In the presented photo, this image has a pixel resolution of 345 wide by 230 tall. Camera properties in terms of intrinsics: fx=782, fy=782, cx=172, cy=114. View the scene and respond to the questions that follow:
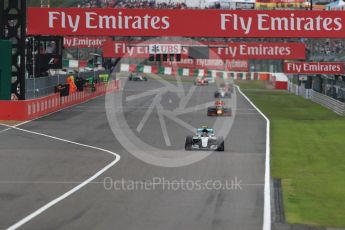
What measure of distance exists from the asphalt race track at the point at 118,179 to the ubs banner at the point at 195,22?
687 cm

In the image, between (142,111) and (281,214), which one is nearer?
(281,214)

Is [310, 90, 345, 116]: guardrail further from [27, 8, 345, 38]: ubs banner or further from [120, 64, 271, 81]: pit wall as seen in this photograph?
[120, 64, 271, 81]: pit wall

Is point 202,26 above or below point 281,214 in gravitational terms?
above

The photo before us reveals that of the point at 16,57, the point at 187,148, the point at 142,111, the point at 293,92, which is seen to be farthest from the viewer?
the point at 293,92

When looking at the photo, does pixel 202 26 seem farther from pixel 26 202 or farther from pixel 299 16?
pixel 26 202

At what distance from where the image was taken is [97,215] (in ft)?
47.0

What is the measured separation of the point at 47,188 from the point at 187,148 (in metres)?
9.13

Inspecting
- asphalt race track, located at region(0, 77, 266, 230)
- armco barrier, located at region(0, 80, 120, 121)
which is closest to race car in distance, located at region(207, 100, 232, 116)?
asphalt race track, located at region(0, 77, 266, 230)

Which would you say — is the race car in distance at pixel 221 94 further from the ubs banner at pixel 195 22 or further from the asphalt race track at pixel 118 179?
the asphalt race track at pixel 118 179

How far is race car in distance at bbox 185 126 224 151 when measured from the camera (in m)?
26.0

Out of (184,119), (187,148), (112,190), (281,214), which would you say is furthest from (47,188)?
(184,119)

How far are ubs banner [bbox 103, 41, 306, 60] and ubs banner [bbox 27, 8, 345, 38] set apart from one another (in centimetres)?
704

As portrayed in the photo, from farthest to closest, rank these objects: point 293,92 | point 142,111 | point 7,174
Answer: point 293,92 < point 142,111 < point 7,174

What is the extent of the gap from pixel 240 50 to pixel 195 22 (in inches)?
439
